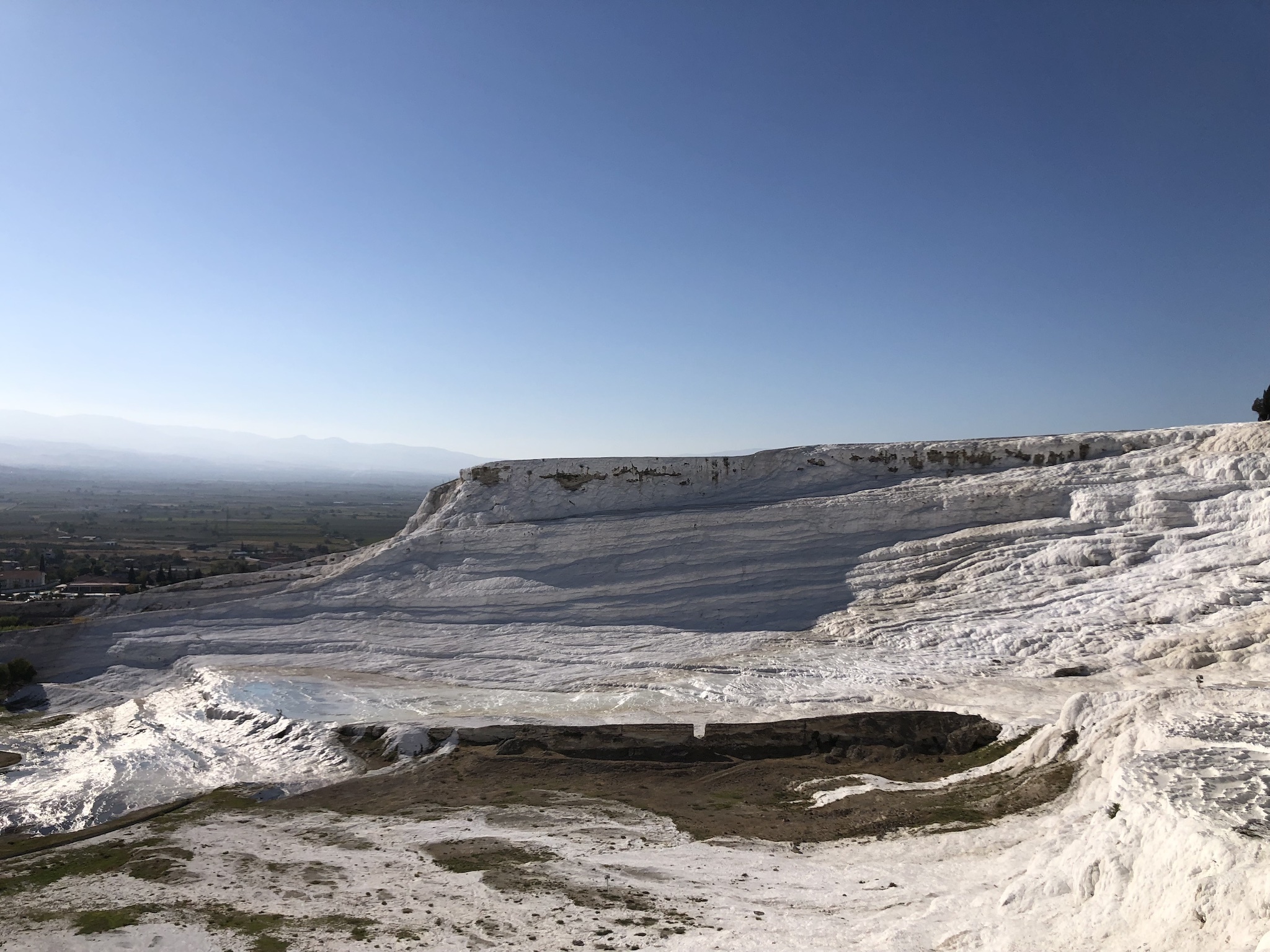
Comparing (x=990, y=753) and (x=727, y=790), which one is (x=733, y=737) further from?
(x=990, y=753)

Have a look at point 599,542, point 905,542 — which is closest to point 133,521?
point 599,542

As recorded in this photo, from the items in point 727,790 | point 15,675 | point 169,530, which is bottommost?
point 169,530

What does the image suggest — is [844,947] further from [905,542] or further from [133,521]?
[133,521]

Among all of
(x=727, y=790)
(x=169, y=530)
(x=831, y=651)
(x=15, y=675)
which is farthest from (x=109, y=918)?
(x=169, y=530)

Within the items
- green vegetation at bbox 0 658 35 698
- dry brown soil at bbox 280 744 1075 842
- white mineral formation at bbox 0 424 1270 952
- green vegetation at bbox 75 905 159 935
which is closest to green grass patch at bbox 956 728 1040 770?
dry brown soil at bbox 280 744 1075 842

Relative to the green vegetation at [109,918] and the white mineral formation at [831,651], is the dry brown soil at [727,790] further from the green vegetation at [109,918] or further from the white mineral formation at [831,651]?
the green vegetation at [109,918]

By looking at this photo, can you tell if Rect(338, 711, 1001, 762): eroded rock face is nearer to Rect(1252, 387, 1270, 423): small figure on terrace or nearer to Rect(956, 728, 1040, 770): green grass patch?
Rect(956, 728, 1040, 770): green grass patch

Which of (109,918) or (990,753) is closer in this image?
(109,918)

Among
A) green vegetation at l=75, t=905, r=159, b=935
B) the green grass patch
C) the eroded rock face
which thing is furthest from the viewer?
the eroded rock face
